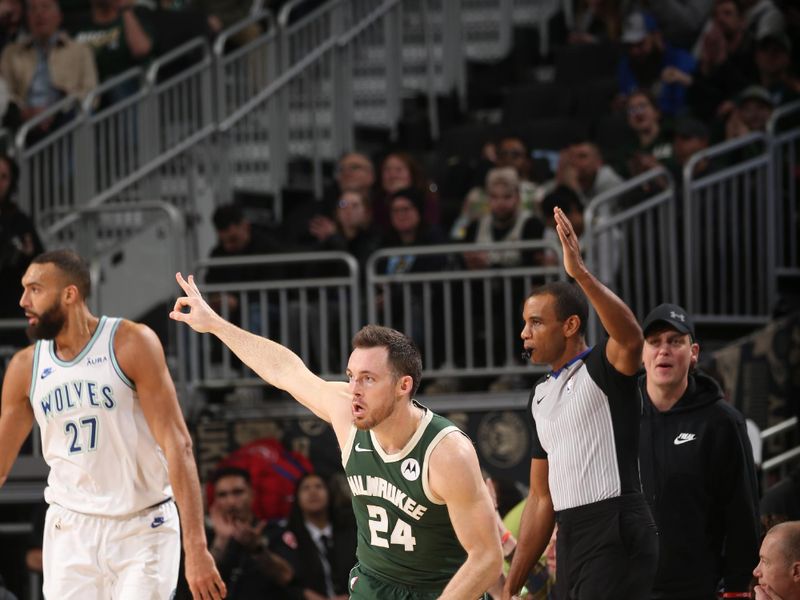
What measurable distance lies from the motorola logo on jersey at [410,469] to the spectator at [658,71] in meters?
8.13

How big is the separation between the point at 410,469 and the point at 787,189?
23.3 ft

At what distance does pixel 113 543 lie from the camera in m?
6.80

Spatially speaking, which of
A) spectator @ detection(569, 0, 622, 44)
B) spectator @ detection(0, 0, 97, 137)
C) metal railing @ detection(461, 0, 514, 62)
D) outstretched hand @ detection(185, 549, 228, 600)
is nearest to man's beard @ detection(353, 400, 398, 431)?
outstretched hand @ detection(185, 549, 228, 600)

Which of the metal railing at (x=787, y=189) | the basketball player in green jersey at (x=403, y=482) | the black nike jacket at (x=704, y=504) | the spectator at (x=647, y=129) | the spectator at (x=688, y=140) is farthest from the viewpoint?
the spectator at (x=647, y=129)

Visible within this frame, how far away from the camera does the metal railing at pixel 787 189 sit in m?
11.6

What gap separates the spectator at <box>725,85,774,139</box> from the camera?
11875 millimetres

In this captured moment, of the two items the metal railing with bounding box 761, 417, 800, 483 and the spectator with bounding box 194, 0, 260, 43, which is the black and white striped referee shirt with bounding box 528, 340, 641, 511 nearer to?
the metal railing with bounding box 761, 417, 800, 483

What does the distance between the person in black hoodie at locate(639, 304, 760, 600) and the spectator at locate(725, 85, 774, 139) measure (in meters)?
5.55

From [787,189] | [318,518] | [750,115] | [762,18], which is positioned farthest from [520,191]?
[762,18]

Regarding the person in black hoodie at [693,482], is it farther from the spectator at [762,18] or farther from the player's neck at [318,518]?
the spectator at [762,18]

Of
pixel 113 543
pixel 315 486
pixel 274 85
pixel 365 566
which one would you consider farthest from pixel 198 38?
pixel 365 566

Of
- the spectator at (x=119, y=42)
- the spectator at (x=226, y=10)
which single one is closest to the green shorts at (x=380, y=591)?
the spectator at (x=119, y=42)

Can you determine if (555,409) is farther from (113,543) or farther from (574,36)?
(574,36)

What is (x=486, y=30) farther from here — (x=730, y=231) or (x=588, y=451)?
(x=588, y=451)
